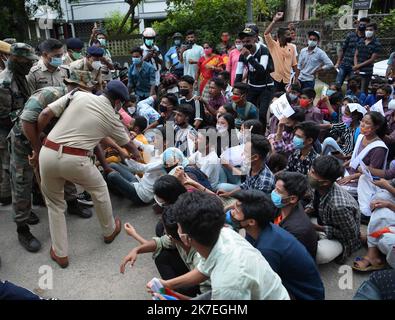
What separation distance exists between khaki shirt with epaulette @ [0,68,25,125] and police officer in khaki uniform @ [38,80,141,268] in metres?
1.04

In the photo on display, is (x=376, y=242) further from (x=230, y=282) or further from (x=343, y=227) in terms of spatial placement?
(x=230, y=282)

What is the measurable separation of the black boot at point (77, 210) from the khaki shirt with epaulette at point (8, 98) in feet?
3.59

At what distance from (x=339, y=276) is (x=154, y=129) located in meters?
3.10

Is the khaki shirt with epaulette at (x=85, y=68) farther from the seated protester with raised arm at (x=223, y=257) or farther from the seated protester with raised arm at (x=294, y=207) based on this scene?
the seated protester with raised arm at (x=223, y=257)

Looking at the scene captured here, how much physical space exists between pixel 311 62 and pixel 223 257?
5.88 metres

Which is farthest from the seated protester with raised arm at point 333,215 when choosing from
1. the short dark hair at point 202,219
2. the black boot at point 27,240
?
the black boot at point 27,240

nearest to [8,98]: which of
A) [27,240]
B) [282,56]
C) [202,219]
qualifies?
[27,240]

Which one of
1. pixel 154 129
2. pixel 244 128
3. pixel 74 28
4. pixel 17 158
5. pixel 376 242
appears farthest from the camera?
pixel 74 28

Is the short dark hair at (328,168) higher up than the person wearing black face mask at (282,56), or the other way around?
the person wearing black face mask at (282,56)

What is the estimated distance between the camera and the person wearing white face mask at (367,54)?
707 centimetres

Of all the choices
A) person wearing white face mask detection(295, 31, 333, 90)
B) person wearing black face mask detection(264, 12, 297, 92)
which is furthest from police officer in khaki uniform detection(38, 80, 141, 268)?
person wearing white face mask detection(295, 31, 333, 90)

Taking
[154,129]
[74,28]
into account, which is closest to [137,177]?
[154,129]

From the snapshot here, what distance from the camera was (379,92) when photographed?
17.1 ft

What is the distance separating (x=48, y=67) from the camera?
3.92 meters
